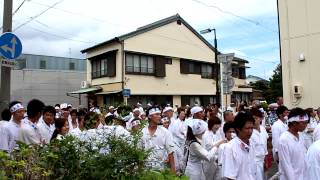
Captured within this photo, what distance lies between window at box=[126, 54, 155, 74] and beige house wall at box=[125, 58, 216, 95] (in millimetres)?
509

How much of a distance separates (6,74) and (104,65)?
2443 cm

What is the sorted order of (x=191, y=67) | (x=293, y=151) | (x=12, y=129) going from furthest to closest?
(x=191, y=67), (x=12, y=129), (x=293, y=151)

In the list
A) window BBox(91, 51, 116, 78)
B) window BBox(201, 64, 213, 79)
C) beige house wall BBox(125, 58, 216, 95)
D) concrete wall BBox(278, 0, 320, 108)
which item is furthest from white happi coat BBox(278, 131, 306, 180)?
window BBox(201, 64, 213, 79)

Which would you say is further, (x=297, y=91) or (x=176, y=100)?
(x=176, y=100)

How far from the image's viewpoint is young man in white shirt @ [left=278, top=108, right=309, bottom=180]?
18.6ft

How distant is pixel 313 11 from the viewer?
48.3ft

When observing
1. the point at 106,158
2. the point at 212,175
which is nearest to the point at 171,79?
the point at 212,175

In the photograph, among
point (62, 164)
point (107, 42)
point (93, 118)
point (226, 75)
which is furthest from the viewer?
point (107, 42)

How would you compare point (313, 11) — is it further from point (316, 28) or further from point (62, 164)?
point (62, 164)

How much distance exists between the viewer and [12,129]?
682cm

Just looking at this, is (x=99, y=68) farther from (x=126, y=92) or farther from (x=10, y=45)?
(x=10, y=45)

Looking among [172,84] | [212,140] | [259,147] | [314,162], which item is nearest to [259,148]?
[259,147]

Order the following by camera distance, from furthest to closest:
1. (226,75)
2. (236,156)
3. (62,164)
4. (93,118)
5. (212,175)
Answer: (226,75)
(212,175)
(93,118)
(236,156)
(62,164)

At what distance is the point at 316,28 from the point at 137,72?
1851 cm
